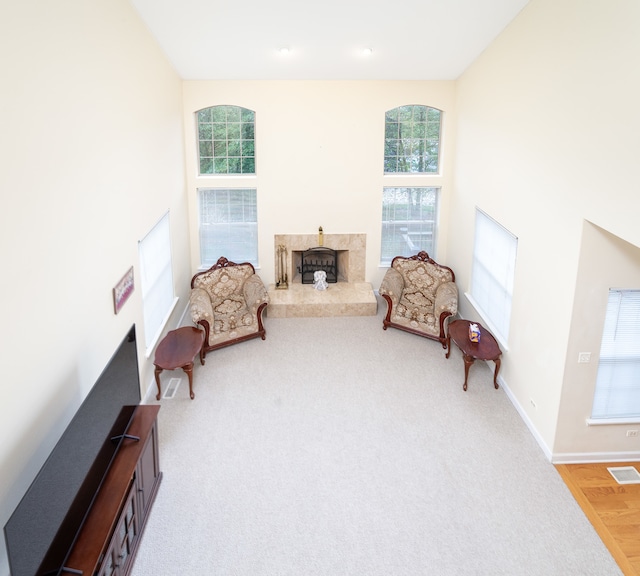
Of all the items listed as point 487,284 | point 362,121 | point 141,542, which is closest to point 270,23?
point 362,121

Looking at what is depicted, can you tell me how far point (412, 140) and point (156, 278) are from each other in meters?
4.79

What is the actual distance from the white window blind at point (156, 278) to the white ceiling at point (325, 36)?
2.37 metres

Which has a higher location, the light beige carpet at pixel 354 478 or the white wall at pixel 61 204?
the white wall at pixel 61 204

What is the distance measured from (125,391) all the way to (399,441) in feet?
9.78

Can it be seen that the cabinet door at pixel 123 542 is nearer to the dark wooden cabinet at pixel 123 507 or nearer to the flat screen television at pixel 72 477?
the dark wooden cabinet at pixel 123 507

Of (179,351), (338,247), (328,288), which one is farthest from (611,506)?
(338,247)

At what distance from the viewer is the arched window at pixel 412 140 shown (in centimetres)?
987

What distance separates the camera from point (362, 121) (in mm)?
9797

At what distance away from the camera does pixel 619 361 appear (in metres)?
6.05

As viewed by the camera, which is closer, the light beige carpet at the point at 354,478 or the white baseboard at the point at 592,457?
the light beige carpet at the point at 354,478

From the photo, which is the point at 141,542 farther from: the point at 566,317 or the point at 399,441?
the point at 566,317

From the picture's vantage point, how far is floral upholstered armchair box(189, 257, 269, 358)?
27.9ft

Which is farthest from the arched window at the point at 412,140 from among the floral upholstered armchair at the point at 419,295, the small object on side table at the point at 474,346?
the small object on side table at the point at 474,346

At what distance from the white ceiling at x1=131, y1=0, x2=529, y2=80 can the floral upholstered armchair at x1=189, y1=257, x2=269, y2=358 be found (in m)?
3.02
